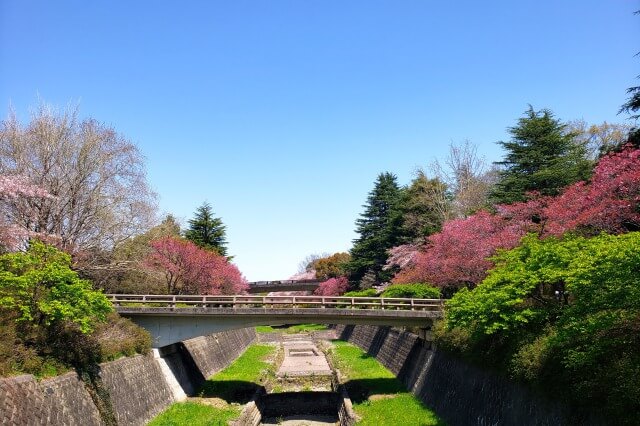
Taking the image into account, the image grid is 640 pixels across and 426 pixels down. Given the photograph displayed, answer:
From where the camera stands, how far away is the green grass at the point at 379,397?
70.0 ft

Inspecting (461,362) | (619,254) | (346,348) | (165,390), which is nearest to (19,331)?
(165,390)

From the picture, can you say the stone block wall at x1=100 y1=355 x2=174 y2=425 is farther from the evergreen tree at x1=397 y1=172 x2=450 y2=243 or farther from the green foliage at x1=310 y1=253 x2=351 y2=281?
the green foliage at x1=310 y1=253 x2=351 y2=281

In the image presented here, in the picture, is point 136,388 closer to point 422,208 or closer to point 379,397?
point 379,397

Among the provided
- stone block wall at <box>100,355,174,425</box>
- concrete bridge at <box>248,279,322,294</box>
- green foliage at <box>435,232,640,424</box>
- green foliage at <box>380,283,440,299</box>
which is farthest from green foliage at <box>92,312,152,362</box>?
concrete bridge at <box>248,279,322,294</box>

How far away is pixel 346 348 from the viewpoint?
51.7 meters

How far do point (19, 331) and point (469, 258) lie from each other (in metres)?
24.7

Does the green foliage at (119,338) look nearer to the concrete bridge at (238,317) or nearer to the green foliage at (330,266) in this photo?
the concrete bridge at (238,317)

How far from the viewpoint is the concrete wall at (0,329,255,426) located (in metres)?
13.1

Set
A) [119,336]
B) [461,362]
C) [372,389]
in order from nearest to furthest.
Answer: [461,362]
[119,336]
[372,389]

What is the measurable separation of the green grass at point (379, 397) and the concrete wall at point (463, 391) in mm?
579

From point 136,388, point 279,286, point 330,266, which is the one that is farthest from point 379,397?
point 330,266

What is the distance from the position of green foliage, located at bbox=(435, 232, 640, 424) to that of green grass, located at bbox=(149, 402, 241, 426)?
1174cm

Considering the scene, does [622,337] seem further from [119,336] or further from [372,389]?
[119,336]

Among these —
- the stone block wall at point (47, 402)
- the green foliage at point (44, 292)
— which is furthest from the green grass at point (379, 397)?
the green foliage at point (44, 292)
